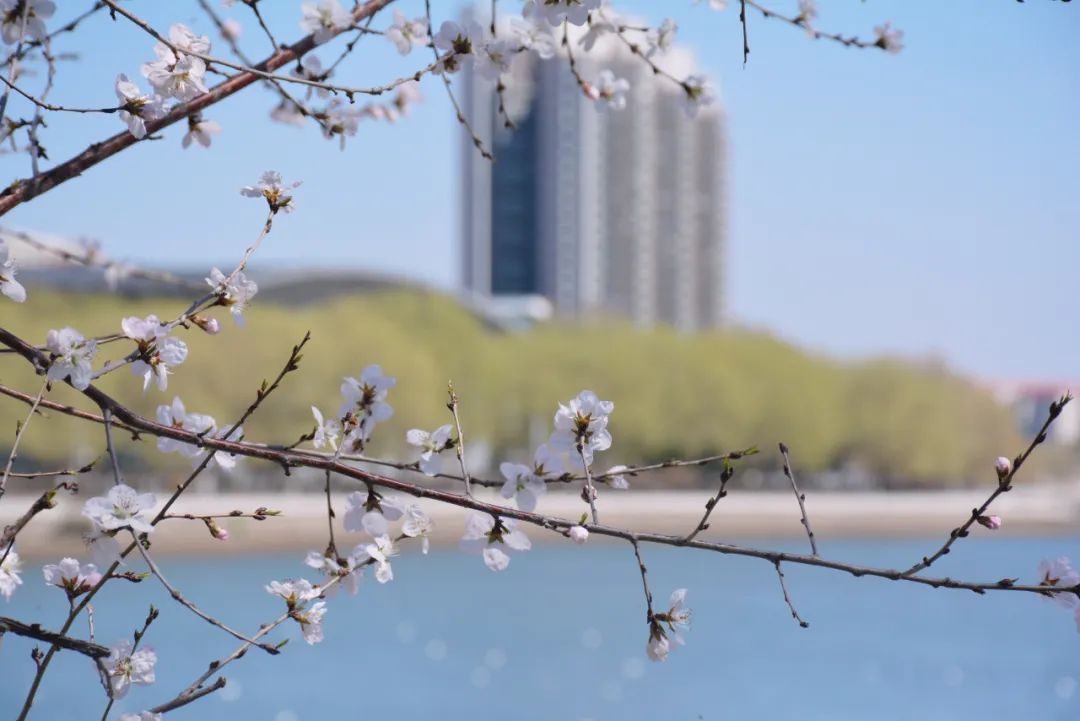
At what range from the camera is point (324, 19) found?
6.10ft

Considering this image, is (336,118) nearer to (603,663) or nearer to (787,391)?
(603,663)

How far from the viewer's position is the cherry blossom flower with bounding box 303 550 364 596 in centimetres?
148

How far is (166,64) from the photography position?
1.49m

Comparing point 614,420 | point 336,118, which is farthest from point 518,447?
point 336,118

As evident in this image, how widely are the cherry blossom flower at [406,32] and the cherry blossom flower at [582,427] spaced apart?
79 cm

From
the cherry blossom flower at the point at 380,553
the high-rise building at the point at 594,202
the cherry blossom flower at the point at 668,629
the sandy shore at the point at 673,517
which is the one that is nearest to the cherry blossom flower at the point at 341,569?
the cherry blossom flower at the point at 380,553

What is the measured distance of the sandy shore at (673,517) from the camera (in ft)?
57.0

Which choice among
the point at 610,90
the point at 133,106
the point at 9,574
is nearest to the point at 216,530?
the point at 9,574

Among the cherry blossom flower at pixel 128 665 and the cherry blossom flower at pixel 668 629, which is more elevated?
the cherry blossom flower at pixel 668 629

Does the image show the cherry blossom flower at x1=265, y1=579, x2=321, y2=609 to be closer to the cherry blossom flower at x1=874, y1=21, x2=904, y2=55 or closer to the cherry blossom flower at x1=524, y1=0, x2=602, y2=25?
the cherry blossom flower at x1=524, y1=0, x2=602, y2=25

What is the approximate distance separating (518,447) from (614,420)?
→ 10.1 ft

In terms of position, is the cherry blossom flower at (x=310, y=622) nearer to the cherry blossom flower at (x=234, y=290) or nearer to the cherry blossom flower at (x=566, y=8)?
the cherry blossom flower at (x=234, y=290)

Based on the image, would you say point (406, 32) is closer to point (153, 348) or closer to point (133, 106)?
A: point (133, 106)

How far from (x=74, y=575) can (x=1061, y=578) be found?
1.06m
